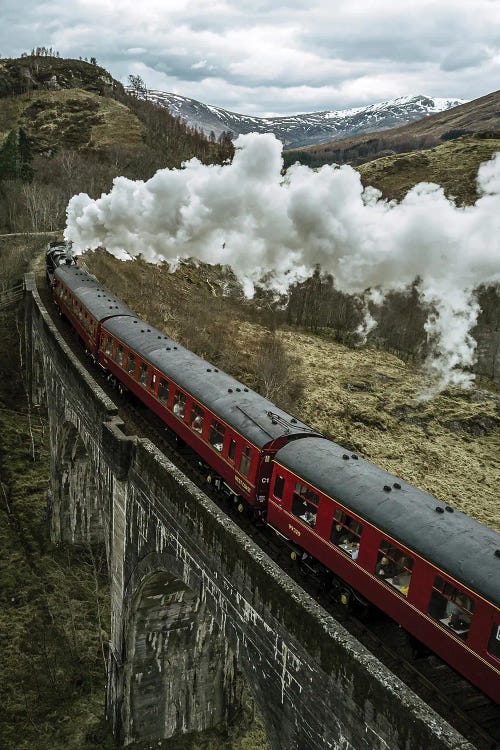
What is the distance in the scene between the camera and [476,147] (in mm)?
91625

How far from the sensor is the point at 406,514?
11734 mm

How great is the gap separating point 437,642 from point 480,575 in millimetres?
1773

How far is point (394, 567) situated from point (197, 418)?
8.73 metres

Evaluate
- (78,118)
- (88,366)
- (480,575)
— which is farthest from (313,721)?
(78,118)

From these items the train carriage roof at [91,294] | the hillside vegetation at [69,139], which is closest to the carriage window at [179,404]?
the train carriage roof at [91,294]

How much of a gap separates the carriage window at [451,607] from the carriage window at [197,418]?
371 inches

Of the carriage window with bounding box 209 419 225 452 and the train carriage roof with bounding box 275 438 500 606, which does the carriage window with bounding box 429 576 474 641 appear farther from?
the carriage window with bounding box 209 419 225 452

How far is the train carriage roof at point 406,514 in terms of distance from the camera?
1017cm

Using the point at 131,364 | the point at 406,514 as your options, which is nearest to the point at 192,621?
the point at 131,364

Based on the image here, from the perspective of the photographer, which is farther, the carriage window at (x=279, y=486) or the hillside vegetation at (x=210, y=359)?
the hillside vegetation at (x=210, y=359)

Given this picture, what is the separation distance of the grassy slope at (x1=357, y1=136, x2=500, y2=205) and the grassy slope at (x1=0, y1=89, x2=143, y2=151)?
183ft

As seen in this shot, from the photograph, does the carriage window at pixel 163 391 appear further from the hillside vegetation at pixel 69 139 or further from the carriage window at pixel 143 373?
the hillside vegetation at pixel 69 139

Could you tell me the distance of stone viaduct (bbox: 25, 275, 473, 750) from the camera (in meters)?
9.14

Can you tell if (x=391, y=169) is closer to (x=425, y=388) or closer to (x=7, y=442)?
(x=425, y=388)
